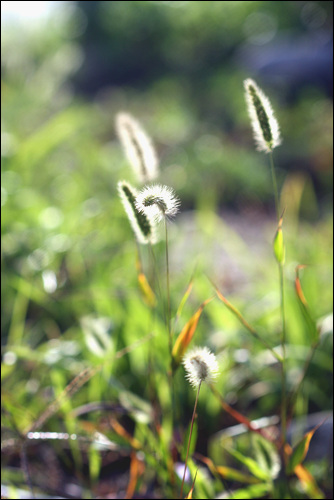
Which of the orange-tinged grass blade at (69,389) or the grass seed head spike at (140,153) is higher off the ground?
the grass seed head spike at (140,153)

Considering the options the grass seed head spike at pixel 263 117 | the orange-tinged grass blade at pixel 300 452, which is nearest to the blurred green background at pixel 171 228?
the orange-tinged grass blade at pixel 300 452

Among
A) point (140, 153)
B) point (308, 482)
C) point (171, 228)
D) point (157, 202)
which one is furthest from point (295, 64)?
point (157, 202)

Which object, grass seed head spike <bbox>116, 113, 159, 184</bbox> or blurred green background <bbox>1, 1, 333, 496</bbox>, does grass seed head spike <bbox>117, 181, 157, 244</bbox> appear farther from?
blurred green background <bbox>1, 1, 333, 496</bbox>

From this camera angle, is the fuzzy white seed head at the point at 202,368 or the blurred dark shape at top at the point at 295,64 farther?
the blurred dark shape at top at the point at 295,64

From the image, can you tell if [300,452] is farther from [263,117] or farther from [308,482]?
[263,117]

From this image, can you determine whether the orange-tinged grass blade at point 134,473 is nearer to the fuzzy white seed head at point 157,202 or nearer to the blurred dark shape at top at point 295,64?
the fuzzy white seed head at point 157,202

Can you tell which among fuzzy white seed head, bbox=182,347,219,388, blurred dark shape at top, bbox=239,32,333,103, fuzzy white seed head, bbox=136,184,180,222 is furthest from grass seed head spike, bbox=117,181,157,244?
blurred dark shape at top, bbox=239,32,333,103
